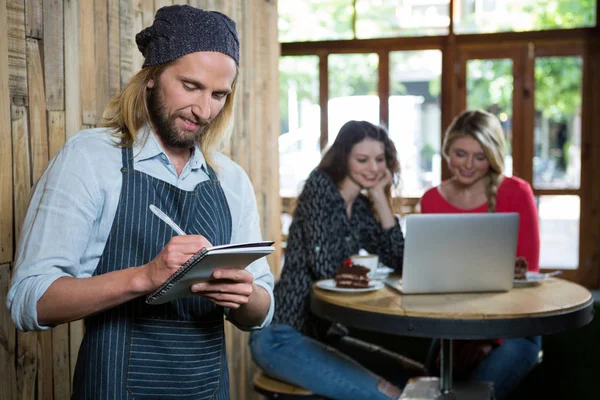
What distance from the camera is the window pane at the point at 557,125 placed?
7137 millimetres

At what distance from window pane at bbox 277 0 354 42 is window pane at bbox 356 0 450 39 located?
122mm

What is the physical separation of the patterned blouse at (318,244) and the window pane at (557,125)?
4.50 m

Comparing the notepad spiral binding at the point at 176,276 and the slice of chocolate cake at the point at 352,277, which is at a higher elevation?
the notepad spiral binding at the point at 176,276

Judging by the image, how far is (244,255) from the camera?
1.33 m


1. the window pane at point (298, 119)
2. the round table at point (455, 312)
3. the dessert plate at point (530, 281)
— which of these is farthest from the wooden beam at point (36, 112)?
the window pane at point (298, 119)

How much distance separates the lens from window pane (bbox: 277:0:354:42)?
7.37m

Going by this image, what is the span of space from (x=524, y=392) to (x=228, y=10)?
245 centimetres

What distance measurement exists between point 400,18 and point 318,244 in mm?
4965

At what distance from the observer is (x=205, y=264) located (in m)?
1.30

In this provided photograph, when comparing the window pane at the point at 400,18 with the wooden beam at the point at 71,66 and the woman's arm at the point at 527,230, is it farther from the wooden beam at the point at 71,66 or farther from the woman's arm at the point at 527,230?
the wooden beam at the point at 71,66

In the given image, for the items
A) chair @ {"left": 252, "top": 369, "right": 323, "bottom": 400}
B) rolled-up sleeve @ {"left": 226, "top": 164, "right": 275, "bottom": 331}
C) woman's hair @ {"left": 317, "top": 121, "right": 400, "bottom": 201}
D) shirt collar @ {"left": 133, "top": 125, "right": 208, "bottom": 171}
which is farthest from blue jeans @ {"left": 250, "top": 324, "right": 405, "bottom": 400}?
shirt collar @ {"left": 133, "top": 125, "right": 208, "bottom": 171}

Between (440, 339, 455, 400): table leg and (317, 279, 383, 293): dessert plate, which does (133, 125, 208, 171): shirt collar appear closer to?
(317, 279, 383, 293): dessert plate

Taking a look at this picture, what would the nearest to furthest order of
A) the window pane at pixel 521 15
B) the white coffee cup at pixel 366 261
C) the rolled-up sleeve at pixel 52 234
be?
the rolled-up sleeve at pixel 52 234, the white coffee cup at pixel 366 261, the window pane at pixel 521 15

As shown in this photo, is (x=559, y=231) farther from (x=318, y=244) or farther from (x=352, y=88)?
(x=318, y=244)
